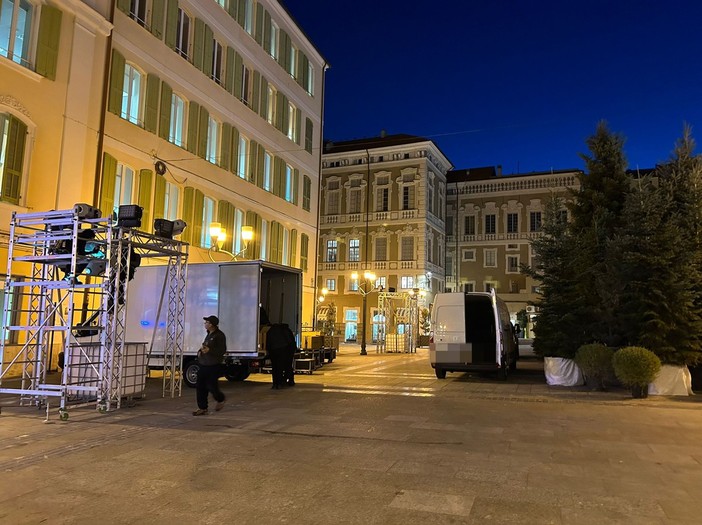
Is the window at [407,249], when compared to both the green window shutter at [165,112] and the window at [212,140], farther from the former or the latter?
the green window shutter at [165,112]

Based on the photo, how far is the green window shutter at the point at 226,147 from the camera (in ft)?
82.1

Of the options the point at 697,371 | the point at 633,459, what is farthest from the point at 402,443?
the point at 697,371

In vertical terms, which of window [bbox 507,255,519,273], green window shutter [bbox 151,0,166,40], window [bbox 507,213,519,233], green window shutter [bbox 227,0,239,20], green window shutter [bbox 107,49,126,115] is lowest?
window [bbox 507,255,519,273]

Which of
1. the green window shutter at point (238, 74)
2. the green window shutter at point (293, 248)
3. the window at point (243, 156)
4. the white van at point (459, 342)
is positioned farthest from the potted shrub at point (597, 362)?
the green window shutter at point (293, 248)

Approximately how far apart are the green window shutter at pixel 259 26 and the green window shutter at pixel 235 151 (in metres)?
5.09

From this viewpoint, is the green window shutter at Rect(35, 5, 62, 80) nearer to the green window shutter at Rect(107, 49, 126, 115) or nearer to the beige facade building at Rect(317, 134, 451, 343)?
the green window shutter at Rect(107, 49, 126, 115)

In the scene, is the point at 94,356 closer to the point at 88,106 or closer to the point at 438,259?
the point at 88,106

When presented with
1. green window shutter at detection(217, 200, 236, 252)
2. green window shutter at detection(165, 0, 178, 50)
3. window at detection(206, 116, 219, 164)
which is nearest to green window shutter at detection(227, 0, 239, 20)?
green window shutter at detection(165, 0, 178, 50)

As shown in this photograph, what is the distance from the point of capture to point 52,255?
33.8 feet

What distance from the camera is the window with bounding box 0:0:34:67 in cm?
1520

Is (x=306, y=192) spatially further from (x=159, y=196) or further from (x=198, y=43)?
(x=159, y=196)

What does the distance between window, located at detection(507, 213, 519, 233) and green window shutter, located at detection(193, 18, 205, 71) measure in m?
35.7

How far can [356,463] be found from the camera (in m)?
6.87

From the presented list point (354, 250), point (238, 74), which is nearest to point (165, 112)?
point (238, 74)
